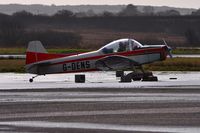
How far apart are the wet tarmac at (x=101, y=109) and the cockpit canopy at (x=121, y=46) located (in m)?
6.85

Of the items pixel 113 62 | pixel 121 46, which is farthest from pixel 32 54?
pixel 121 46

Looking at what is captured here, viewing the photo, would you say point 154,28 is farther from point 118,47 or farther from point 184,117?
point 184,117

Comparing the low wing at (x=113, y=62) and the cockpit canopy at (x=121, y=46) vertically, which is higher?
the cockpit canopy at (x=121, y=46)

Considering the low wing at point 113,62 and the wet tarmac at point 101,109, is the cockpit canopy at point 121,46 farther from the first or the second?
the wet tarmac at point 101,109

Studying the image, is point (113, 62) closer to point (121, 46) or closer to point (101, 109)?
point (121, 46)

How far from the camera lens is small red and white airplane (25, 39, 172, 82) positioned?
30047 mm

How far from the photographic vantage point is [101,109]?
16234mm

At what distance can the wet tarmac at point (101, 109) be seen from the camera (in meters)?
13.2

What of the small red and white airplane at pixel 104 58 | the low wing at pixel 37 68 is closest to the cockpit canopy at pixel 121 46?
the small red and white airplane at pixel 104 58

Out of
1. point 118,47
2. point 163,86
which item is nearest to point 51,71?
point 118,47

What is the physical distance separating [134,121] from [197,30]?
129 meters

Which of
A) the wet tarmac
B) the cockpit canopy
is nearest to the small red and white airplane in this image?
the cockpit canopy

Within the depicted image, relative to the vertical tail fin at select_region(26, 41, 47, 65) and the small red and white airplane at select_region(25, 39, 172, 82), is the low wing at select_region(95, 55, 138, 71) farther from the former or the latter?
the vertical tail fin at select_region(26, 41, 47, 65)

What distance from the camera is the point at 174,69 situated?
39469 millimetres
